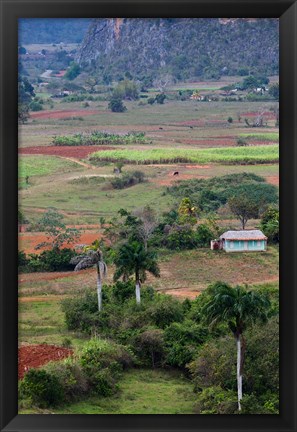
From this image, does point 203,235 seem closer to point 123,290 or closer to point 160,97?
point 123,290

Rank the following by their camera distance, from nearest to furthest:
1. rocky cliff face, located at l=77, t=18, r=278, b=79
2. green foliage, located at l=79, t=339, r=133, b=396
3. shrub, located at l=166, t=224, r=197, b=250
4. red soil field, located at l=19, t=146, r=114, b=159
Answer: green foliage, located at l=79, t=339, r=133, b=396, rocky cliff face, located at l=77, t=18, r=278, b=79, red soil field, located at l=19, t=146, r=114, b=159, shrub, located at l=166, t=224, r=197, b=250

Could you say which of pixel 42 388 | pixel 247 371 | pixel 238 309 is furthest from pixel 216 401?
pixel 42 388

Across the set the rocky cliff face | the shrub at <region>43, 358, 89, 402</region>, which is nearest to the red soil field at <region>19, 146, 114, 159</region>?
the rocky cliff face

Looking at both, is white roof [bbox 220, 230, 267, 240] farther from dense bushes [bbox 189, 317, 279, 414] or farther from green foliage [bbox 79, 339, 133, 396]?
green foliage [bbox 79, 339, 133, 396]

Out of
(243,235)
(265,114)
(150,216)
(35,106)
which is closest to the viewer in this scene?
(35,106)

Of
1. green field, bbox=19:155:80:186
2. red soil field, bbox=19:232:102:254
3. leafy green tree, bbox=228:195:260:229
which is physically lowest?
red soil field, bbox=19:232:102:254

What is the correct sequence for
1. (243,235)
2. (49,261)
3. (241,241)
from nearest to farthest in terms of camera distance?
(49,261), (241,241), (243,235)
